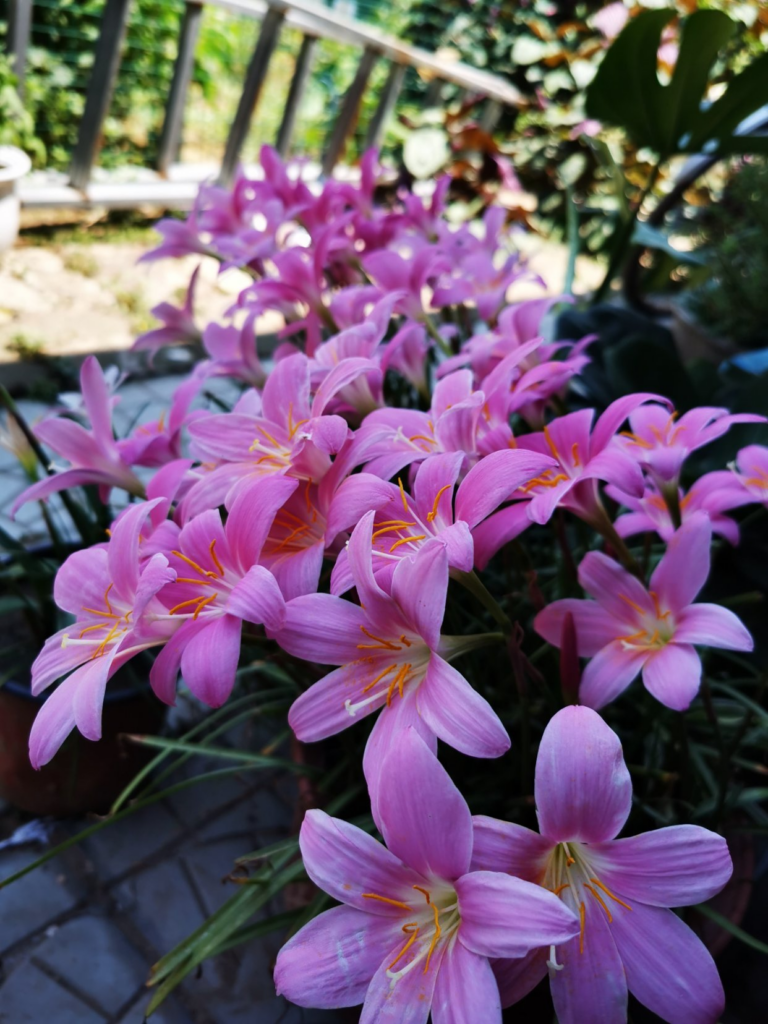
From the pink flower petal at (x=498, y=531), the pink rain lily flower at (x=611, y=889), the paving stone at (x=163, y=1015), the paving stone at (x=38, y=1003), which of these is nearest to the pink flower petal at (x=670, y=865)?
the pink rain lily flower at (x=611, y=889)

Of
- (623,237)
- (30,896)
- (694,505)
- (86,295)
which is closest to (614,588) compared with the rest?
(694,505)

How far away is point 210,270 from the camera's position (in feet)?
11.2

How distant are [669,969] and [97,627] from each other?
1.45 feet

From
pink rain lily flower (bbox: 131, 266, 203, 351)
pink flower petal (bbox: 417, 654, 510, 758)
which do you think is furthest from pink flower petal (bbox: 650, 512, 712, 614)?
pink rain lily flower (bbox: 131, 266, 203, 351)

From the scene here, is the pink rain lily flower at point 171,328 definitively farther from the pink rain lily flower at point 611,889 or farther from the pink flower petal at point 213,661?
the pink rain lily flower at point 611,889

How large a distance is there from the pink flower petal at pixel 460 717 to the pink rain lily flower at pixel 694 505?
0.95 feet

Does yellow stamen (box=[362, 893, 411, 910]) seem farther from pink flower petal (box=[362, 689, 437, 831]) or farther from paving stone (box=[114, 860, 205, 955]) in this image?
paving stone (box=[114, 860, 205, 955])

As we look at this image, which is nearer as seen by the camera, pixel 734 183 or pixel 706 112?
pixel 706 112

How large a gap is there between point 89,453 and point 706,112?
112 cm

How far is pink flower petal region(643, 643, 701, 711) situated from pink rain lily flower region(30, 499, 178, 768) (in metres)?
A: 0.36

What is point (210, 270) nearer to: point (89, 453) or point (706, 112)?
point (706, 112)

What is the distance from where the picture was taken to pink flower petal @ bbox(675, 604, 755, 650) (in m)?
0.56

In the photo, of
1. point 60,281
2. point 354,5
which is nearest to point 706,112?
point 60,281

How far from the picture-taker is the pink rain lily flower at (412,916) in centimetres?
41
